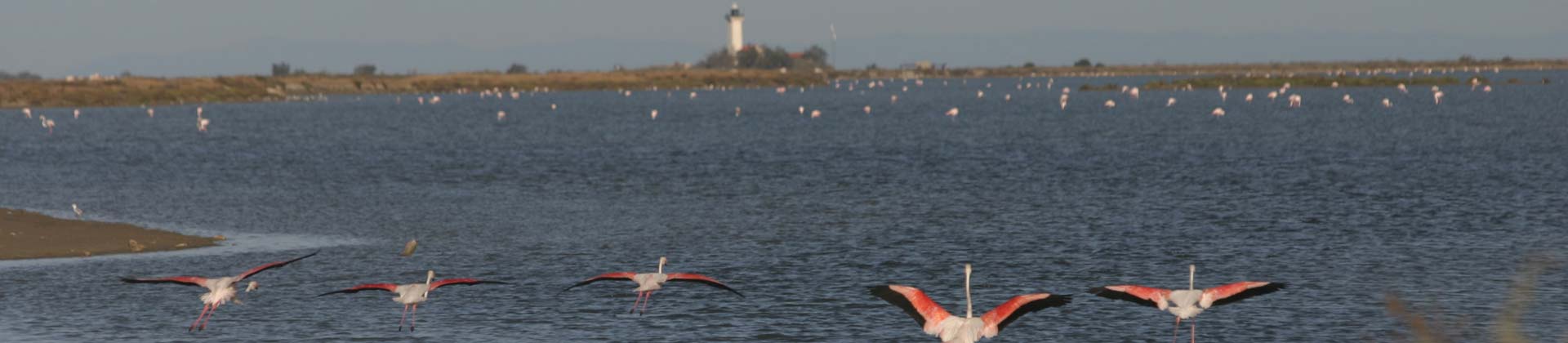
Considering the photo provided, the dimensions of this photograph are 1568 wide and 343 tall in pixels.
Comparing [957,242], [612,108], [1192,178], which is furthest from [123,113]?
[957,242]

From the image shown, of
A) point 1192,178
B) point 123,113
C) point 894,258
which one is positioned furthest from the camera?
point 123,113

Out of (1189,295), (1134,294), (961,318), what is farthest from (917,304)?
(1189,295)

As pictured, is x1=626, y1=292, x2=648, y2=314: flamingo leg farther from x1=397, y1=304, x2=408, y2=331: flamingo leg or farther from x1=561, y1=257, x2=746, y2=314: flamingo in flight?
x1=397, y1=304, x2=408, y2=331: flamingo leg

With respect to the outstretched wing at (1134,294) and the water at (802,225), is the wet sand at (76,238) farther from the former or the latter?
the outstretched wing at (1134,294)

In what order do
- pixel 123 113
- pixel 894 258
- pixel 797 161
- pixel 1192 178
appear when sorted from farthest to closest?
pixel 123 113 → pixel 797 161 → pixel 1192 178 → pixel 894 258

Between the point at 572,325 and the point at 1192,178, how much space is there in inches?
1122

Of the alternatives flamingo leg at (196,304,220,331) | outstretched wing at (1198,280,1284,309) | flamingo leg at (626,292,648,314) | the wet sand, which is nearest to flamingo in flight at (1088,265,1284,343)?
outstretched wing at (1198,280,1284,309)

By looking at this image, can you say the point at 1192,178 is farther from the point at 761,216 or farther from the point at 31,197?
the point at 31,197

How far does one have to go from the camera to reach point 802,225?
31.7m

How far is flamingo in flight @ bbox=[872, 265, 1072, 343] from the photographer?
13.1 meters

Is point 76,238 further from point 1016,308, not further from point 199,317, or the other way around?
point 1016,308

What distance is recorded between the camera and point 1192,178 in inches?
1772

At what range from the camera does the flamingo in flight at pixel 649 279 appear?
1602 centimetres

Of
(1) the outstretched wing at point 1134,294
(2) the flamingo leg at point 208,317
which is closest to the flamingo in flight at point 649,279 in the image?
(1) the outstretched wing at point 1134,294
